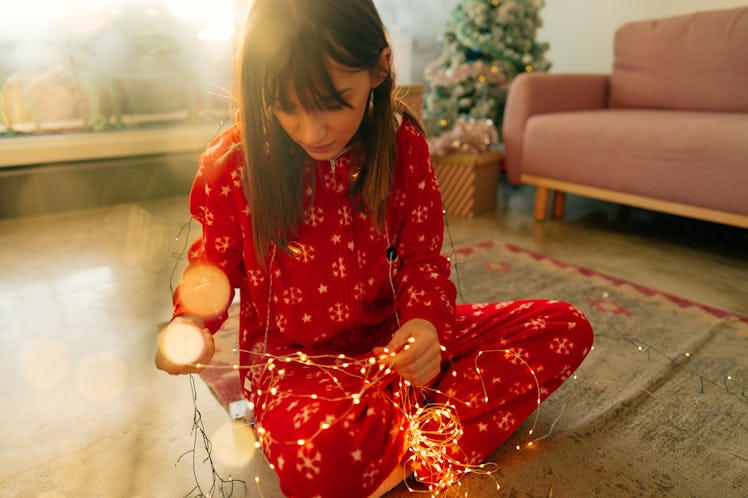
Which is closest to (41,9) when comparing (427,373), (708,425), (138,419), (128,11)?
(128,11)

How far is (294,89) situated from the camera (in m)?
0.68

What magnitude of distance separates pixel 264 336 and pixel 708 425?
86 cm

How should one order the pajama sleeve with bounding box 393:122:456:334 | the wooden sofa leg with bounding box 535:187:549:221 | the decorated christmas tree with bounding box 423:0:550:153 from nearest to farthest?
the pajama sleeve with bounding box 393:122:456:334 < the wooden sofa leg with bounding box 535:187:549:221 < the decorated christmas tree with bounding box 423:0:550:153

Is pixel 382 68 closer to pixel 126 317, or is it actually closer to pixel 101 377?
pixel 101 377

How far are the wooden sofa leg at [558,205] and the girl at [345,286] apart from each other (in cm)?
151

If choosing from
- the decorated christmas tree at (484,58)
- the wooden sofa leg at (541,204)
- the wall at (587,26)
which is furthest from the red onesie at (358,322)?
the wall at (587,26)

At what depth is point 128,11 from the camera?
2936 mm

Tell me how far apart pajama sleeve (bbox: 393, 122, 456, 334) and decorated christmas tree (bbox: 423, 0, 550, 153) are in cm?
193

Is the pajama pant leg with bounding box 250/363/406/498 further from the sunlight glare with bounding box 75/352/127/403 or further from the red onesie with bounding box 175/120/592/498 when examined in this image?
the sunlight glare with bounding box 75/352/127/403

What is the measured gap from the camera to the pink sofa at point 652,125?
1.79m

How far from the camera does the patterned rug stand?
881 mm

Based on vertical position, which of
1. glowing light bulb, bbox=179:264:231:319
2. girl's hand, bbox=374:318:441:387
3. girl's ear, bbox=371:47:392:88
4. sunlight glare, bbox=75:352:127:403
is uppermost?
girl's ear, bbox=371:47:392:88

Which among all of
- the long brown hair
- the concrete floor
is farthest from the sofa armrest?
the long brown hair

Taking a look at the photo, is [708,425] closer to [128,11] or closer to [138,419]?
[138,419]
